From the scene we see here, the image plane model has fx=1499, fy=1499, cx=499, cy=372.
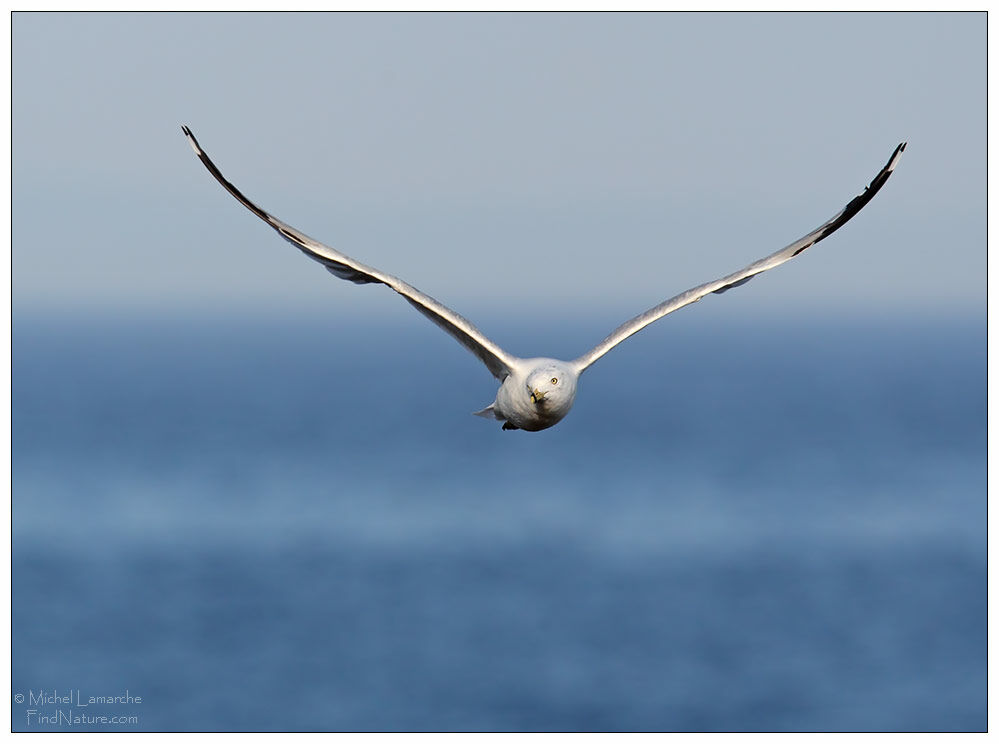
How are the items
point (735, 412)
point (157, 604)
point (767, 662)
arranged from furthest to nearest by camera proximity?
1. point (735, 412)
2. point (157, 604)
3. point (767, 662)

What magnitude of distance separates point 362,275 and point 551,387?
2.71m

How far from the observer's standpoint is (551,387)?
18094mm

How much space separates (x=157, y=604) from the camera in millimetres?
75875

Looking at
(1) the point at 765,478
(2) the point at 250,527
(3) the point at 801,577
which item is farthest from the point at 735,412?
(2) the point at 250,527

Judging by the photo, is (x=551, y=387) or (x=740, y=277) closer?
(x=551, y=387)

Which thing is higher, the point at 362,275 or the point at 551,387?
the point at 362,275

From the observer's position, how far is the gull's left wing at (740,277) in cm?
1877

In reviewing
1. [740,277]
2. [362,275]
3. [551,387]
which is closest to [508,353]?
[551,387]

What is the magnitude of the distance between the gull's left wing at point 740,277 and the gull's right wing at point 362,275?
1187 mm

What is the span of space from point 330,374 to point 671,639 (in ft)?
403

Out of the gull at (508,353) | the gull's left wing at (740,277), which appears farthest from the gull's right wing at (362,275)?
the gull's left wing at (740,277)

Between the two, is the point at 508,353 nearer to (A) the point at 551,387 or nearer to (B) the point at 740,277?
(A) the point at 551,387

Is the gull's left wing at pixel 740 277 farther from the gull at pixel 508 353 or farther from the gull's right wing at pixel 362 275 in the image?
the gull's right wing at pixel 362 275

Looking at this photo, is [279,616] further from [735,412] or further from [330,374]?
[330,374]
